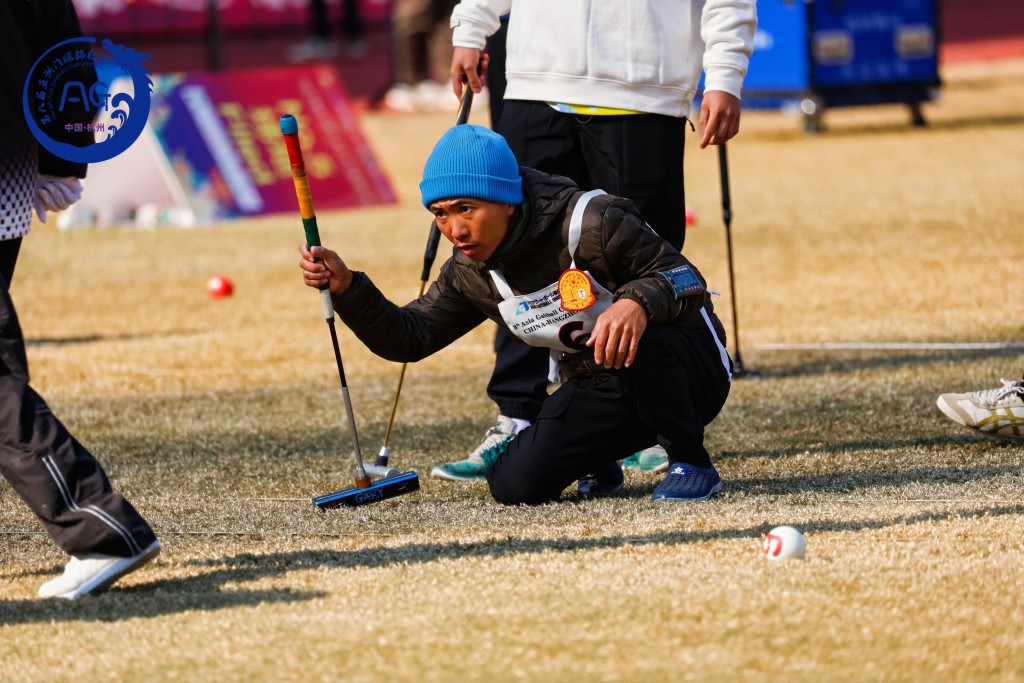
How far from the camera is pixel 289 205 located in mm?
12055

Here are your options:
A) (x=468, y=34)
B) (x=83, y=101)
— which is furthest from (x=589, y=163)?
(x=83, y=101)

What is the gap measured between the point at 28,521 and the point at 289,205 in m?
7.83

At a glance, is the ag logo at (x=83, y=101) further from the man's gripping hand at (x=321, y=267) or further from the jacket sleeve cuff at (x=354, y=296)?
the jacket sleeve cuff at (x=354, y=296)

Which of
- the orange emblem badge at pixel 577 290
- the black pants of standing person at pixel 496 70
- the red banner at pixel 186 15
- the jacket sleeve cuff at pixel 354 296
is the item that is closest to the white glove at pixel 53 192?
the jacket sleeve cuff at pixel 354 296

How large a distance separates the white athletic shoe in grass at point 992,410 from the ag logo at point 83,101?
8.03ft

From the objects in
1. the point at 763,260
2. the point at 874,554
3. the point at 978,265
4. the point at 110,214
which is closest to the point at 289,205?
the point at 110,214

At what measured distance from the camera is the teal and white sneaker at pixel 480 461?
15.4 feet

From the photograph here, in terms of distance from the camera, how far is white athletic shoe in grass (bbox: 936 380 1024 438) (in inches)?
190

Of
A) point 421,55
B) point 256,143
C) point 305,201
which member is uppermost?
point 305,201

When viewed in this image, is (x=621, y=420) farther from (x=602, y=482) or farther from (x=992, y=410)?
(x=992, y=410)

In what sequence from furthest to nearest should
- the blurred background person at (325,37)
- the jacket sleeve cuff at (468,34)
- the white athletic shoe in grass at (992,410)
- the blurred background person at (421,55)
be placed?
the blurred background person at (325,37)
the blurred background person at (421,55)
the jacket sleeve cuff at (468,34)
the white athletic shoe in grass at (992,410)

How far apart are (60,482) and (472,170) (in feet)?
4.19

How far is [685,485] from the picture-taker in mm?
4285

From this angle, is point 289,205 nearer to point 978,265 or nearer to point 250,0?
point 978,265
